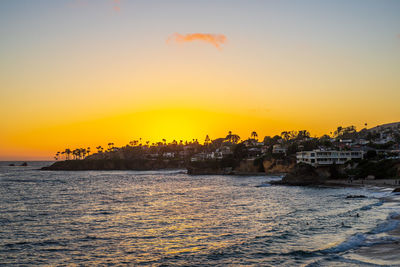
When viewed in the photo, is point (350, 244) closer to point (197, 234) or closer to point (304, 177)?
point (197, 234)

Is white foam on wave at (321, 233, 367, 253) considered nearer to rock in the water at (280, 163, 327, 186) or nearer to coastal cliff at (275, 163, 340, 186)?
coastal cliff at (275, 163, 340, 186)

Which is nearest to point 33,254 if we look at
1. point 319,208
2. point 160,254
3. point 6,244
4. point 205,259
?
point 6,244

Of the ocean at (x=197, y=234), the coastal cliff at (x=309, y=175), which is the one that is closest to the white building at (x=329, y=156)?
the coastal cliff at (x=309, y=175)

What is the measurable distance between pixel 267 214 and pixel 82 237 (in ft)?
72.2

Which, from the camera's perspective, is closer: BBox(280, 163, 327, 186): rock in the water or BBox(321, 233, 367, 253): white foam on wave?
BBox(321, 233, 367, 253): white foam on wave

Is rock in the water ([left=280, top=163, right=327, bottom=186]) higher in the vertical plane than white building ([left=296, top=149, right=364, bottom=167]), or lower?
lower

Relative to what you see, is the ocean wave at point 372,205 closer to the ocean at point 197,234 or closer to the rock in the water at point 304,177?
the ocean at point 197,234

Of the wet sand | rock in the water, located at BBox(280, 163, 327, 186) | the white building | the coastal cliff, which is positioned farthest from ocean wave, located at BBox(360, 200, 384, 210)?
the white building

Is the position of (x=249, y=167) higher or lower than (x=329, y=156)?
lower

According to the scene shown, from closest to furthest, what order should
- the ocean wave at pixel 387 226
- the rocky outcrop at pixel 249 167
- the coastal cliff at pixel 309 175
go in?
1. the ocean wave at pixel 387 226
2. the coastal cliff at pixel 309 175
3. the rocky outcrop at pixel 249 167

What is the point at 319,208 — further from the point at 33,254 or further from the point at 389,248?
the point at 33,254

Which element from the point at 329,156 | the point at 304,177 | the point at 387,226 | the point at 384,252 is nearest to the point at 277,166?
the point at 329,156

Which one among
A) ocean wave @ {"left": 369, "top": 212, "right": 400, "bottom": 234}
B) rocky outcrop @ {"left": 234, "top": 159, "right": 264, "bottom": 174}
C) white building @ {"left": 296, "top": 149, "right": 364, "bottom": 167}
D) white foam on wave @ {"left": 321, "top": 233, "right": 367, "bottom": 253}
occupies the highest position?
white building @ {"left": 296, "top": 149, "right": 364, "bottom": 167}

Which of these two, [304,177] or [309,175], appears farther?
[309,175]
